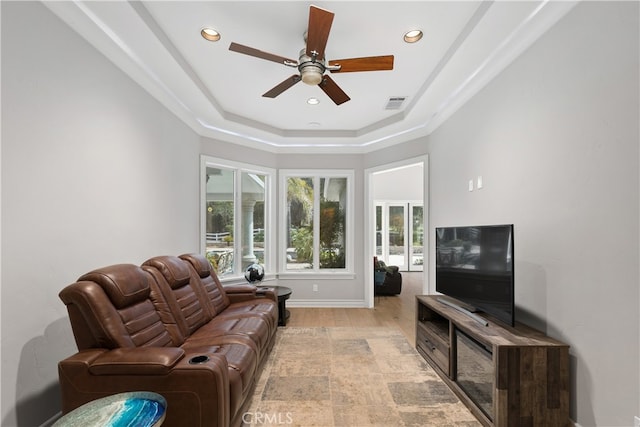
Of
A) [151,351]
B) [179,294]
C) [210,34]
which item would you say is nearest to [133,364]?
[151,351]

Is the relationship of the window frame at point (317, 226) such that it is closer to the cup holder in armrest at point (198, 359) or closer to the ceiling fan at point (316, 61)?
the ceiling fan at point (316, 61)

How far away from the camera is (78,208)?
7.28ft

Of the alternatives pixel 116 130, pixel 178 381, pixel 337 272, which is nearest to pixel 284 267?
pixel 337 272

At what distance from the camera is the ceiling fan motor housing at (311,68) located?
7.75 ft

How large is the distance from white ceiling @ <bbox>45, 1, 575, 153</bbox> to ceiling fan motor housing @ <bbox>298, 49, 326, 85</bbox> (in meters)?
0.30

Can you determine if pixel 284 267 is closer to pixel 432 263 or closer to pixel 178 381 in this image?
pixel 432 263

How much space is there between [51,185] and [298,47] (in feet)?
7.02

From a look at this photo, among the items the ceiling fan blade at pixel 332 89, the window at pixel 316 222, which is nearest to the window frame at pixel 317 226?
the window at pixel 316 222

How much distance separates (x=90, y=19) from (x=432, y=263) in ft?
13.8

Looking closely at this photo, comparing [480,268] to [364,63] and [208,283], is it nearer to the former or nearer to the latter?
[364,63]

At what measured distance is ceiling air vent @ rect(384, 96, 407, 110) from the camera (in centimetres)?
378

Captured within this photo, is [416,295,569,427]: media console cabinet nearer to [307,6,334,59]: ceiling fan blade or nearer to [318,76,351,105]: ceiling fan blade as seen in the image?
[318,76,351,105]: ceiling fan blade

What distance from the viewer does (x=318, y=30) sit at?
2.05 meters

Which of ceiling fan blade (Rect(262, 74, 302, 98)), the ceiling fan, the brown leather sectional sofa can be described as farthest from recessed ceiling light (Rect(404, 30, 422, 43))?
the brown leather sectional sofa
